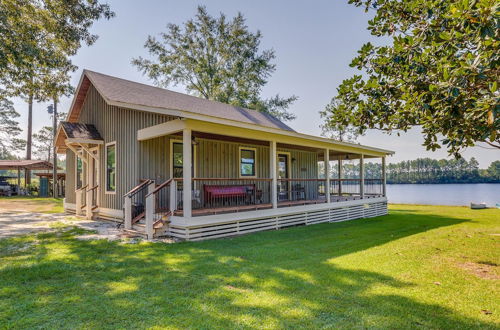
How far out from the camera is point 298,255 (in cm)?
586

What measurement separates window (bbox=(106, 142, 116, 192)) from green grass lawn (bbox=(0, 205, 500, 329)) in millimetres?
3390

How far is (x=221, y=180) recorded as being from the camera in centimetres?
988

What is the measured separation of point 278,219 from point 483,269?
5276mm

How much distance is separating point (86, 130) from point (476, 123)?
11.5m

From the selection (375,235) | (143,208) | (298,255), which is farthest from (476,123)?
(143,208)

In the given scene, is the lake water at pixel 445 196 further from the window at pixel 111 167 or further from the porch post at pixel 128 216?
the porch post at pixel 128 216

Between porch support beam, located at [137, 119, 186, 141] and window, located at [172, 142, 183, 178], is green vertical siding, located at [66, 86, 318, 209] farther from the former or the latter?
porch support beam, located at [137, 119, 186, 141]

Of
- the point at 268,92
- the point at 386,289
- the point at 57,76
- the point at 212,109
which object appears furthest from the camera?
the point at 268,92

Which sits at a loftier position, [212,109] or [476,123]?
[212,109]

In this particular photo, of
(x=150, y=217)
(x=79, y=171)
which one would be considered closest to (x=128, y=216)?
(x=150, y=217)

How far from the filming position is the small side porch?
7320mm

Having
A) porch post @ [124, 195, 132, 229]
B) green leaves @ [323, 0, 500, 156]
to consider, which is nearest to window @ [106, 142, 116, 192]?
porch post @ [124, 195, 132, 229]

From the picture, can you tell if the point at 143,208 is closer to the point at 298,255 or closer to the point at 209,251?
the point at 209,251

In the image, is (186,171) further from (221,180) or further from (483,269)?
(483,269)
